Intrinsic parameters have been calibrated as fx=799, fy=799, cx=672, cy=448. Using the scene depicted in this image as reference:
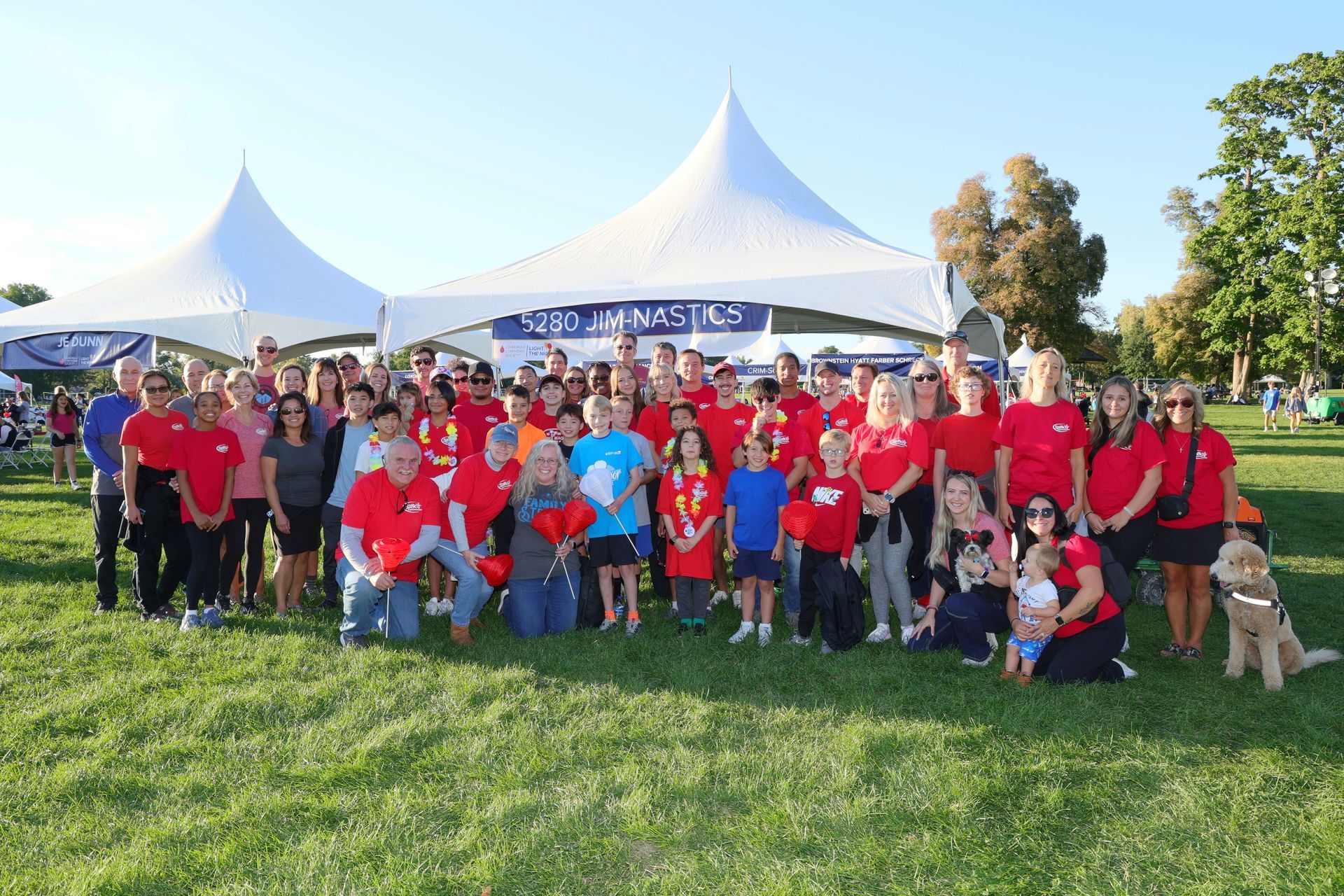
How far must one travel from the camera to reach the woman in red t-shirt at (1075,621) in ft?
13.5

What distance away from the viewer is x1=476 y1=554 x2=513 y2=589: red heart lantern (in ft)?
16.4

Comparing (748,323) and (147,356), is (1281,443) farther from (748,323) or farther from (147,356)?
(147,356)

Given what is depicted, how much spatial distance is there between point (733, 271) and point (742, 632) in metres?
3.90

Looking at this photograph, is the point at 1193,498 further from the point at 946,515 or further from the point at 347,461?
the point at 347,461

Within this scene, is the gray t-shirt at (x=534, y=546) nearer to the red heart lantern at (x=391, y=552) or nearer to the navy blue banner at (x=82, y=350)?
the red heart lantern at (x=391, y=552)

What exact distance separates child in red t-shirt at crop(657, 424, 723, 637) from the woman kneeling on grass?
2.12 feet

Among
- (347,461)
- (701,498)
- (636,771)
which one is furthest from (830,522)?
(347,461)

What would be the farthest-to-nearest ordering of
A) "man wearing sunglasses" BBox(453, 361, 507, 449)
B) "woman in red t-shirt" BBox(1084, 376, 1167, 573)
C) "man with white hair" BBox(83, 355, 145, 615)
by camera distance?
"man wearing sunglasses" BBox(453, 361, 507, 449), "man with white hair" BBox(83, 355, 145, 615), "woman in red t-shirt" BBox(1084, 376, 1167, 573)

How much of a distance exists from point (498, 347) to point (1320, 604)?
7127 millimetres

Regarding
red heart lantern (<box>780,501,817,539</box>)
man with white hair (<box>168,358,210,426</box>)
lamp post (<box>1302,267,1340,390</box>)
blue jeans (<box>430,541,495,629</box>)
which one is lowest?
blue jeans (<box>430,541,495,629</box>)

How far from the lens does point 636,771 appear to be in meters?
3.20

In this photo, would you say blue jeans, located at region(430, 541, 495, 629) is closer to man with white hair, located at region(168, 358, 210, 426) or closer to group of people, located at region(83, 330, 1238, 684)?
group of people, located at region(83, 330, 1238, 684)

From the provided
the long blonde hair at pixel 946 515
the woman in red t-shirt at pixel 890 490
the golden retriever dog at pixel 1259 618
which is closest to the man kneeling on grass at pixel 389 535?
the woman in red t-shirt at pixel 890 490

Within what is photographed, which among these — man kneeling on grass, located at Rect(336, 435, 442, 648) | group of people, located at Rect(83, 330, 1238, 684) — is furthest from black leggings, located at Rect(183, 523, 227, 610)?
man kneeling on grass, located at Rect(336, 435, 442, 648)
